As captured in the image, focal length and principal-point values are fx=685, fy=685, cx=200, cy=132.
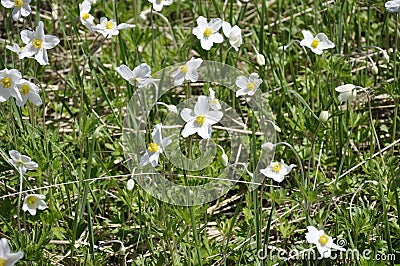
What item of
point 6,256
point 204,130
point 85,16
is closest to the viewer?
point 6,256

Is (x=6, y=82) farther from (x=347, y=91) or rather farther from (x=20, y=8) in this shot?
(x=347, y=91)

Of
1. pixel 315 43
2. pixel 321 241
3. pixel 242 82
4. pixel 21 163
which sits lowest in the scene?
pixel 321 241

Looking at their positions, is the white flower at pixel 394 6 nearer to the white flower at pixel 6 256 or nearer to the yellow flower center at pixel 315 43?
the yellow flower center at pixel 315 43

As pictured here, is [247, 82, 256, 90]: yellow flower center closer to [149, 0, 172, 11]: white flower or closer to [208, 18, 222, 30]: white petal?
[208, 18, 222, 30]: white petal

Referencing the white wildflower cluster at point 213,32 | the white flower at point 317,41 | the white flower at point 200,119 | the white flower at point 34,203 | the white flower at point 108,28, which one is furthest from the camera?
the white flower at point 317,41

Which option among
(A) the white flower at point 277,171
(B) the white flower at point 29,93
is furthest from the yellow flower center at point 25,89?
(A) the white flower at point 277,171

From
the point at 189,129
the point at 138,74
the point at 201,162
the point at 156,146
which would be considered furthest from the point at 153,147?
the point at 201,162
